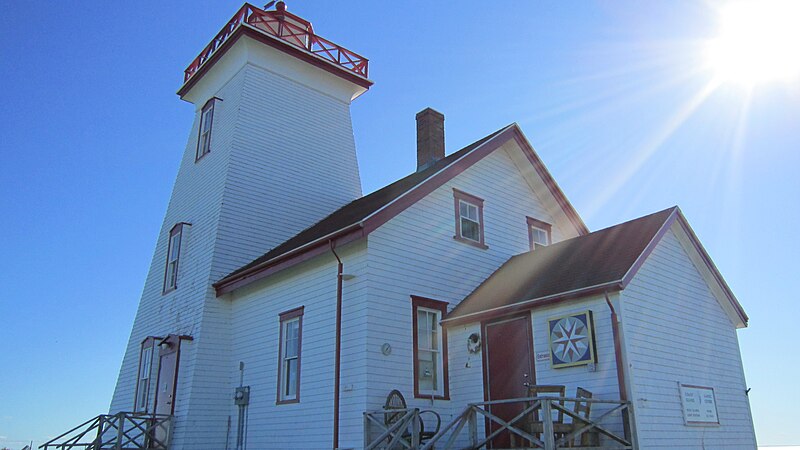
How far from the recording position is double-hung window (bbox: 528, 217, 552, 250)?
18.0 meters

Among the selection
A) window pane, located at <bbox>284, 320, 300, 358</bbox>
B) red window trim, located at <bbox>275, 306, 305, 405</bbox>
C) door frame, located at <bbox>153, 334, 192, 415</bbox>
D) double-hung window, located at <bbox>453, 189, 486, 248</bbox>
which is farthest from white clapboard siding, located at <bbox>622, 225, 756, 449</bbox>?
door frame, located at <bbox>153, 334, 192, 415</bbox>

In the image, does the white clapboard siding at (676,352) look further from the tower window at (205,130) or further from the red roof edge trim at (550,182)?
the tower window at (205,130)

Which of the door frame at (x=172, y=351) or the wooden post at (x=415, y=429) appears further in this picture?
the door frame at (x=172, y=351)

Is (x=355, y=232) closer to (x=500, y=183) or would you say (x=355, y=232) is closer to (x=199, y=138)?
(x=500, y=183)

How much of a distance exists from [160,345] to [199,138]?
726cm

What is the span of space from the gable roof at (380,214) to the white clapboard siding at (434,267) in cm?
34

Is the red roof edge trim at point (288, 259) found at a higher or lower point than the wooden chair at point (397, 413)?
higher

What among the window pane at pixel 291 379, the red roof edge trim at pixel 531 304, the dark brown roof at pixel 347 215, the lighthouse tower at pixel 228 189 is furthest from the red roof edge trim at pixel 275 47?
the red roof edge trim at pixel 531 304

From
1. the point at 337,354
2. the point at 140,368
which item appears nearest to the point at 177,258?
the point at 140,368

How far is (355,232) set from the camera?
1289 centimetres

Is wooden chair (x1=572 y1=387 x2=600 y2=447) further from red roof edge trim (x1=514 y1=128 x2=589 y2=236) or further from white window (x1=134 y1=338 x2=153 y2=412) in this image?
white window (x1=134 y1=338 x2=153 y2=412)

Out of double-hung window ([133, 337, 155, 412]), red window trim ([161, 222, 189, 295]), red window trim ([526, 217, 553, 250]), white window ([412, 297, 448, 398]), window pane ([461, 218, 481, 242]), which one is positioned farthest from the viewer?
red window trim ([161, 222, 189, 295])

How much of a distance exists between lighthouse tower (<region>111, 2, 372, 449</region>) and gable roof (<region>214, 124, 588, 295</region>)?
0.86 metres

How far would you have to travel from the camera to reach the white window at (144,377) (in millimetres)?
17438
